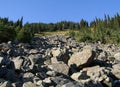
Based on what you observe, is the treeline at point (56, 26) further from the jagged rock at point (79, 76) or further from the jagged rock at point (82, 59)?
the jagged rock at point (79, 76)

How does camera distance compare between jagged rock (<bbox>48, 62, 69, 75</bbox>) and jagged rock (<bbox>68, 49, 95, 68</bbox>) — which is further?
jagged rock (<bbox>68, 49, 95, 68</bbox>)

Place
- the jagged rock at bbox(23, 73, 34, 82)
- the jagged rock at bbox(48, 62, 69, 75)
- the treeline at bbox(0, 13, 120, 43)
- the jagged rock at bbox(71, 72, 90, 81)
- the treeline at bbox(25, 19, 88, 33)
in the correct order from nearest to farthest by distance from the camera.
Answer: the jagged rock at bbox(23, 73, 34, 82) → the jagged rock at bbox(71, 72, 90, 81) → the jagged rock at bbox(48, 62, 69, 75) → the treeline at bbox(0, 13, 120, 43) → the treeline at bbox(25, 19, 88, 33)

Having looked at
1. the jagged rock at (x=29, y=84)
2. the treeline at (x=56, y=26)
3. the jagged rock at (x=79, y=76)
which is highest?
the treeline at (x=56, y=26)

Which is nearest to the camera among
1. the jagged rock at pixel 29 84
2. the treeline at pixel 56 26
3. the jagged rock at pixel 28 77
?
the jagged rock at pixel 29 84

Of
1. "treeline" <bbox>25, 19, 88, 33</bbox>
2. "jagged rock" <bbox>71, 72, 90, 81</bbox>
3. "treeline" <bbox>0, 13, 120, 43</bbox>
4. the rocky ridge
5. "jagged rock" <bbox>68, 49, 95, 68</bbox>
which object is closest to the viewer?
the rocky ridge

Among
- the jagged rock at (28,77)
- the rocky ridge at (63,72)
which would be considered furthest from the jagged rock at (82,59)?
the jagged rock at (28,77)

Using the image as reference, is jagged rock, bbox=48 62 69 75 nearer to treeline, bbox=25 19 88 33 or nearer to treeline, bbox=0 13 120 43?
treeline, bbox=0 13 120 43

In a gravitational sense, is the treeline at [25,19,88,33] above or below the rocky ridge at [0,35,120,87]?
above

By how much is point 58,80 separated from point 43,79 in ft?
3.38

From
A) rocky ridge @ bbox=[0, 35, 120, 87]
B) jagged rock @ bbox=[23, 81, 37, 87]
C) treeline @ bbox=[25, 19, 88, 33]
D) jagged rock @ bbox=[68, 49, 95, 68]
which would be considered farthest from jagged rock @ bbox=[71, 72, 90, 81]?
treeline @ bbox=[25, 19, 88, 33]

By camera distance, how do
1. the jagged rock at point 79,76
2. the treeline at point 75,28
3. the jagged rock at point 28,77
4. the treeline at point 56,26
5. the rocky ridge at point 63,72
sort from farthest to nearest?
the treeline at point 56,26 → the treeline at point 75,28 → the jagged rock at point 79,76 → the jagged rock at point 28,77 → the rocky ridge at point 63,72

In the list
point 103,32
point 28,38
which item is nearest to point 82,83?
point 28,38

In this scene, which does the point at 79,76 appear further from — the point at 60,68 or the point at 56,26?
the point at 56,26

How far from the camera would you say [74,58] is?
2334cm
